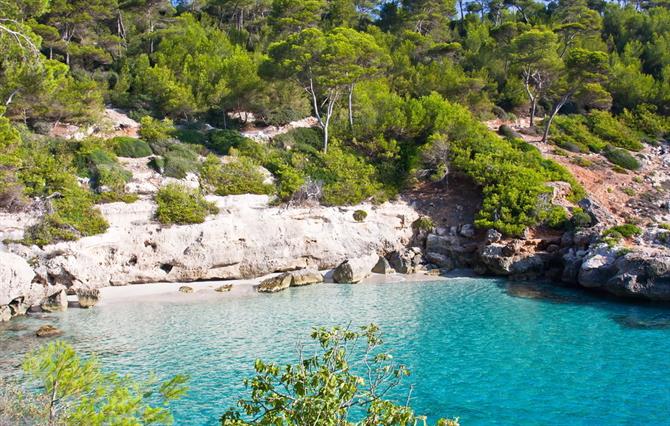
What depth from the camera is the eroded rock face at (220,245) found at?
25578mm

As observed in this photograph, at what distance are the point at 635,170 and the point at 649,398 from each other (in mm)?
32623

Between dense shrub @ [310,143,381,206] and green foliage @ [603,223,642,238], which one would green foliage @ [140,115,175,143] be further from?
green foliage @ [603,223,642,238]

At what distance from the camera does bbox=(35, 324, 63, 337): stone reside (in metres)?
19.0

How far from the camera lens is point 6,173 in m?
25.8

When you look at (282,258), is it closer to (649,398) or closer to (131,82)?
(649,398)

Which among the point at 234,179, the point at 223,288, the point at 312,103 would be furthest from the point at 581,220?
the point at 312,103

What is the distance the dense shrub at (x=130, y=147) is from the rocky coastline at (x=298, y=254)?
5687mm

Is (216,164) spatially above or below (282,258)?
above

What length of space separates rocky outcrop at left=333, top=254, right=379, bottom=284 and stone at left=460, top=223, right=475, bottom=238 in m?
6.74

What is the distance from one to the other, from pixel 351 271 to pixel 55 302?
1337cm

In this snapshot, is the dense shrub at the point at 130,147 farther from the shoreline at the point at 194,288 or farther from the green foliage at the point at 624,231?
the green foliage at the point at 624,231

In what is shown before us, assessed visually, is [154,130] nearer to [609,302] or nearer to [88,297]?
[88,297]

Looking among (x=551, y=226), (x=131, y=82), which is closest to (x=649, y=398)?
(x=551, y=226)

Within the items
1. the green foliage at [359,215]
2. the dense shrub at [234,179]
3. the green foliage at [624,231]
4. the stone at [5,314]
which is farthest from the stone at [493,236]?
the stone at [5,314]
